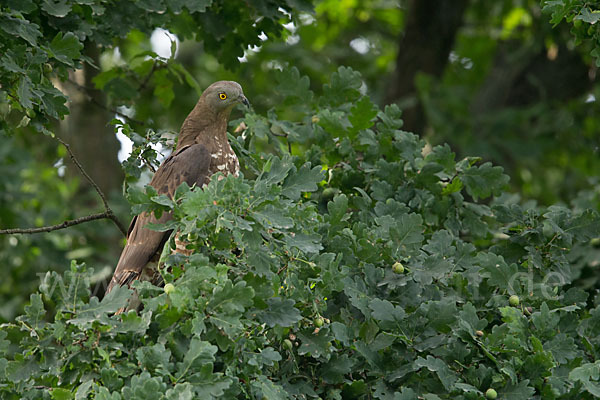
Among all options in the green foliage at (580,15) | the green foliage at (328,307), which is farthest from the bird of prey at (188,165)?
the green foliage at (580,15)

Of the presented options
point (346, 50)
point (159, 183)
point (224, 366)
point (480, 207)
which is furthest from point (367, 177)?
point (346, 50)

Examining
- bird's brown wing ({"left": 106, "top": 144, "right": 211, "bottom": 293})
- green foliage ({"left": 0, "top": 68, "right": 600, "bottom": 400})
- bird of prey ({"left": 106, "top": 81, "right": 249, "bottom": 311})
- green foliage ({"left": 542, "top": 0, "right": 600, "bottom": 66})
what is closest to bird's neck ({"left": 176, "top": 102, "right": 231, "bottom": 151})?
bird of prey ({"left": 106, "top": 81, "right": 249, "bottom": 311})

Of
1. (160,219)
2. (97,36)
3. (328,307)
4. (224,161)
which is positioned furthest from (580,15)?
(97,36)

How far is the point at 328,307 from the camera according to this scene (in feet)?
12.3

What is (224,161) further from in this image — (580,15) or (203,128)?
(580,15)

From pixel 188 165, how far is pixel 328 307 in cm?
131

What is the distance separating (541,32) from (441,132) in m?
1.44

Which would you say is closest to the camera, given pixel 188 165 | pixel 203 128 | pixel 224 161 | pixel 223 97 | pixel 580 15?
pixel 580 15

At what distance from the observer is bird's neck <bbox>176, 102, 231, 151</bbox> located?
4848 millimetres

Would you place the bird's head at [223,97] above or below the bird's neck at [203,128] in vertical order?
above

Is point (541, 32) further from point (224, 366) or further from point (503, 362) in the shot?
point (224, 366)

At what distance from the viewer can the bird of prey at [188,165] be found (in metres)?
4.47

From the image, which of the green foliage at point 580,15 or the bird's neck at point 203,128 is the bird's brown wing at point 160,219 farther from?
the green foliage at point 580,15

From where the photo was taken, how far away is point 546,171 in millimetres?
10125
